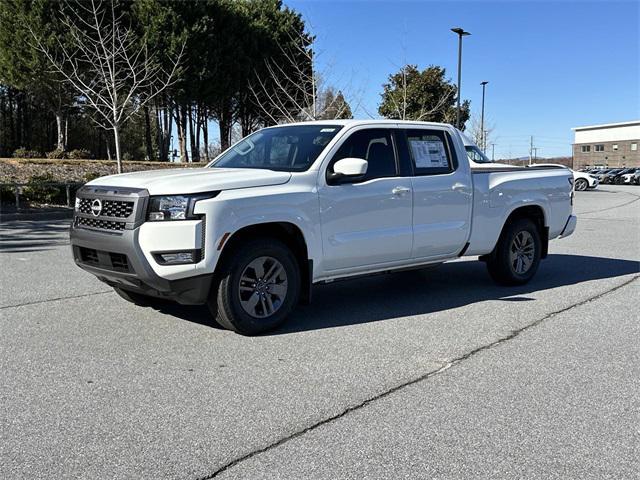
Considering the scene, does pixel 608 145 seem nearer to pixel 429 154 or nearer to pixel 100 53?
pixel 100 53

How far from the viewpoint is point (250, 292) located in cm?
523

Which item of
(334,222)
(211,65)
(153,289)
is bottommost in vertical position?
(153,289)

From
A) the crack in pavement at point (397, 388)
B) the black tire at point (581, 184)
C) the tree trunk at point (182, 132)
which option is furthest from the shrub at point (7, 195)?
the black tire at point (581, 184)

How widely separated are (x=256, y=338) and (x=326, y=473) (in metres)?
2.32

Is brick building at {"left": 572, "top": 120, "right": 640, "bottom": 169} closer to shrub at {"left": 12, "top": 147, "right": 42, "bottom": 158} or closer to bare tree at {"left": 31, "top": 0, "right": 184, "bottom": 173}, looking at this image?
bare tree at {"left": 31, "top": 0, "right": 184, "bottom": 173}

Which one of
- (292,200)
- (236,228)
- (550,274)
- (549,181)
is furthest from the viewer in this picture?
(550,274)

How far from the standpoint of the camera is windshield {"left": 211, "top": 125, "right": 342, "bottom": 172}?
5.78 meters

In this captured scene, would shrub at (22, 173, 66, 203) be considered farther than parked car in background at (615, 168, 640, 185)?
No

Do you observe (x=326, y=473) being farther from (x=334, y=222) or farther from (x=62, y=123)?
(x=62, y=123)

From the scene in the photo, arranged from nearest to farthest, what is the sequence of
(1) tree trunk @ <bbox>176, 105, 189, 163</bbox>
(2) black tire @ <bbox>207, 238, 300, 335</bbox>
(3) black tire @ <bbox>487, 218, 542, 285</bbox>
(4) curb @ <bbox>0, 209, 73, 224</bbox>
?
1. (2) black tire @ <bbox>207, 238, 300, 335</bbox>
2. (3) black tire @ <bbox>487, 218, 542, 285</bbox>
3. (4) curb @ <bbox>0, 209, 73, 224</bbox>
4. (1) tree trunk @ <bbox>176, 105, 189, 163</bbox>

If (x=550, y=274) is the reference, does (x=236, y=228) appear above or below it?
above

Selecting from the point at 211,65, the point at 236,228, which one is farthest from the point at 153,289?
the point at 211,65

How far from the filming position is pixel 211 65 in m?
32.6

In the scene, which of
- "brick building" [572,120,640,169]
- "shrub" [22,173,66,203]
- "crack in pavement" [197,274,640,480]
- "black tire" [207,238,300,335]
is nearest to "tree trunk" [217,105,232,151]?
"shrub" [22,173,66,203]
